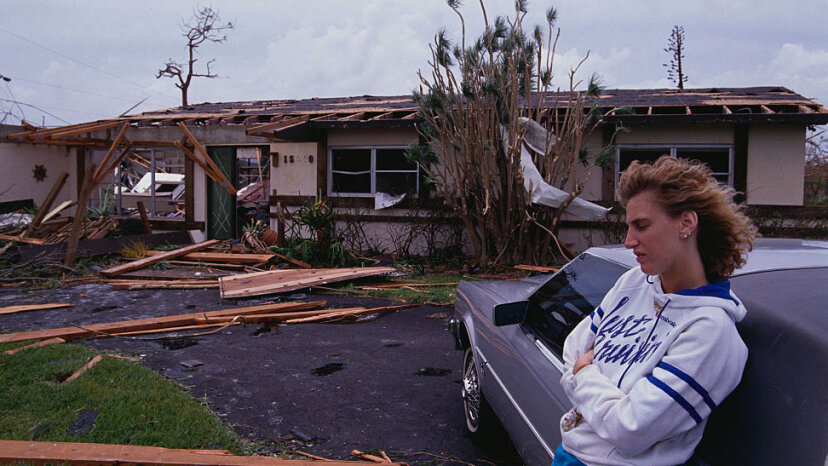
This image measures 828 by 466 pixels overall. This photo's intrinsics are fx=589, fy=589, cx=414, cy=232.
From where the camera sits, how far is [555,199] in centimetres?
1056

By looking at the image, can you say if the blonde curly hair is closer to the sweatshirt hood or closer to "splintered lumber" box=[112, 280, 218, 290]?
the sweatshirt hood

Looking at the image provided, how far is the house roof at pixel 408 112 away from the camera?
11.2 metres

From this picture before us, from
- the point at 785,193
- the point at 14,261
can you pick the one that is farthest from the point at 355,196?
the point at 785,193

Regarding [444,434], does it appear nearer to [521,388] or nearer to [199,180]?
[521,388]

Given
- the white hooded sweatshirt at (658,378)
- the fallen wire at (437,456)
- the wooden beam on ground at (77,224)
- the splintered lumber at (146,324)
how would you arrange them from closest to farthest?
the white hooded sweatshirt at (658,378)
the fallen wire at (437,456)
the splintered lumber at (146,324)
the wooden beam on ground at (77,224)

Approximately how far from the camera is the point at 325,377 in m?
5.40

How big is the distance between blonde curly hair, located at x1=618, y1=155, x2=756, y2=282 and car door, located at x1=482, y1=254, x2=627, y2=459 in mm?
934

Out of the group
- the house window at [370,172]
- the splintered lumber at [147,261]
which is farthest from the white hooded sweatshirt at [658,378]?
the house window at [370,172]

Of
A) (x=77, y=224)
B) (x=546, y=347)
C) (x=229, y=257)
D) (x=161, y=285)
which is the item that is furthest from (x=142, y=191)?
(x=546, y=347)

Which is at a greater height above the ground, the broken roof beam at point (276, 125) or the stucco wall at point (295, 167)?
the broken roof beam at point (276, 125)

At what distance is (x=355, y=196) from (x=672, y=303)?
12214 millimetres

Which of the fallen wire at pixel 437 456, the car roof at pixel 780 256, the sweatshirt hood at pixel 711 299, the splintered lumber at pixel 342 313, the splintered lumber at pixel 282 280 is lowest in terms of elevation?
the fallen wire at pixel 437 456

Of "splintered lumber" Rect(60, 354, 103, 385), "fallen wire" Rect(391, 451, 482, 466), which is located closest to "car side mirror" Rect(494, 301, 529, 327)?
"fallen wire" Rect(391, 451, 482, 466)

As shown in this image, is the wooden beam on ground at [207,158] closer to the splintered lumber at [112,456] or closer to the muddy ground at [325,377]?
the muddy ground at [325,377]
